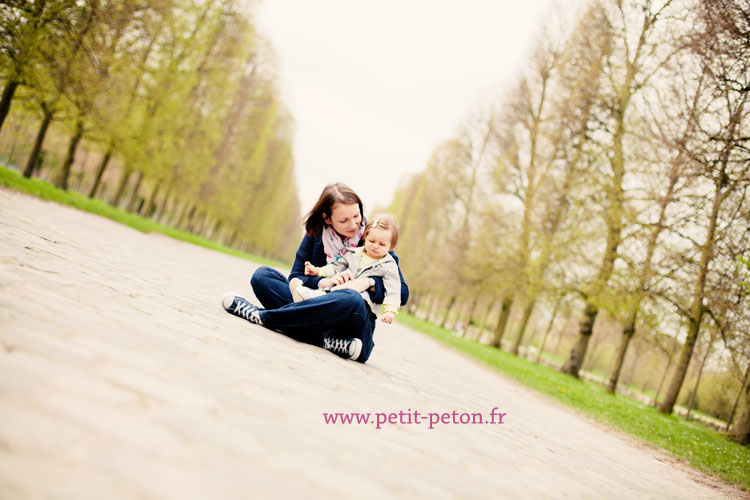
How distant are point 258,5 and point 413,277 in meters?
19.6

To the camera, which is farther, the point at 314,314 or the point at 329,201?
the point at 329,201

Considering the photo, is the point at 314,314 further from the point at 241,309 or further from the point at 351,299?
the point at 241,309

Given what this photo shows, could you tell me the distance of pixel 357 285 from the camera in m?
3.54

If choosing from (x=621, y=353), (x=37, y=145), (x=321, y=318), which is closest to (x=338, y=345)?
(x=321, y=318)

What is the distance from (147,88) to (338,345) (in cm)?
1694

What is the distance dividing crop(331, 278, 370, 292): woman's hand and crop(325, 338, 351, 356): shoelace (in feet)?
1.99

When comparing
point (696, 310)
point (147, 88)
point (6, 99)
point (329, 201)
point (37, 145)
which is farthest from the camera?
point (147, 88)

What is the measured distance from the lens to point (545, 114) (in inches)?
737

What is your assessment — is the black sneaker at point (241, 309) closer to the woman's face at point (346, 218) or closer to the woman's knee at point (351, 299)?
the woman's knee at point (351, 299)

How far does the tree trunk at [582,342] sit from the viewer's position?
15023 millimetres

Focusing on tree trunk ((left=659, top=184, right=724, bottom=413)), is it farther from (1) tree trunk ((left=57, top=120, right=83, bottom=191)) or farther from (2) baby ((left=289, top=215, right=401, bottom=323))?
(1) tree trunk ((left=57, top=120, right=83, bottom=191))

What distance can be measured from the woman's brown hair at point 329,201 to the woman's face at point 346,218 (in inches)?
1.7

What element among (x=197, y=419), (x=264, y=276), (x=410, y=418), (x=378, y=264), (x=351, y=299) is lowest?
(x=410, y=418)

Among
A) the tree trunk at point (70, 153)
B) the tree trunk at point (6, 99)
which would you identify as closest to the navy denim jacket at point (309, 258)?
the tree trunk at point (6, 99)
